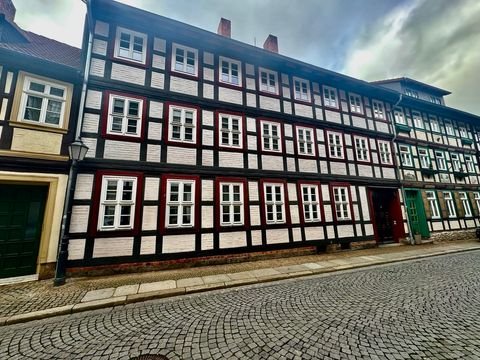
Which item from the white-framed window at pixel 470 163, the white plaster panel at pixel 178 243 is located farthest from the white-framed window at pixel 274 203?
the white-framed window at pixel 470 163

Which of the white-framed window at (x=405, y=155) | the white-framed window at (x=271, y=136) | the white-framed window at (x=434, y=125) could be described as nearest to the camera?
the white-framed window at (x=271, y=136)

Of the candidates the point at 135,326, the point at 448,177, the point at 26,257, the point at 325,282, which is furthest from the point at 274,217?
the point at 448,177

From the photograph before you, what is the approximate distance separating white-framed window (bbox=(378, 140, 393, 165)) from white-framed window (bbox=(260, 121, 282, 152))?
26.3ft

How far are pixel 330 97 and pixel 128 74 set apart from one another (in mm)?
11694

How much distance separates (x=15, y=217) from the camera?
6.98 metres

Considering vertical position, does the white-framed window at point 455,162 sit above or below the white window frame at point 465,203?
above

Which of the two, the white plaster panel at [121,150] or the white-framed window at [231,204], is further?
the white-framed window at [231,204]

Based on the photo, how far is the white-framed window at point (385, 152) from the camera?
14.1 metres

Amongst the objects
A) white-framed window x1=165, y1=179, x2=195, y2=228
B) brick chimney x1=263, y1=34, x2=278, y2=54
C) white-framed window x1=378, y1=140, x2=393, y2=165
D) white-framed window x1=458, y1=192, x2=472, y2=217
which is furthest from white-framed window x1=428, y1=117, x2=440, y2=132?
white-framed window x1=165, y1=179, x2=195, y2=228

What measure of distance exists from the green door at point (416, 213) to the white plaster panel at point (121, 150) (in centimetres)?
1668

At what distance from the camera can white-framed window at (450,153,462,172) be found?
1706cm

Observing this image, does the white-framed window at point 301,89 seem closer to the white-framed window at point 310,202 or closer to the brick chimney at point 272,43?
the brick chimney at point 272,43

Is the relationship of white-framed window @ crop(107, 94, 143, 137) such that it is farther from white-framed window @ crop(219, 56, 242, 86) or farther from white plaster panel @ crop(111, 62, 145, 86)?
white-framed window @ crop(219, 56, 242, 86)

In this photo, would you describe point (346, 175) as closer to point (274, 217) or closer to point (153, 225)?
point (274, 217)
